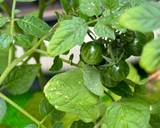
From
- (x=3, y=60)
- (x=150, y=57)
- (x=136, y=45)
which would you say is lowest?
(x=3, y=60)

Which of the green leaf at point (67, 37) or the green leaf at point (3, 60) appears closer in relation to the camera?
the green leaf at point (67, 37)

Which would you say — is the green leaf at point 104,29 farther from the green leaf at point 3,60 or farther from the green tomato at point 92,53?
the green leaf at point 3,60

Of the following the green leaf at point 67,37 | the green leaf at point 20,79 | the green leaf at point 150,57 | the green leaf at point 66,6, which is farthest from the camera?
the green leaf at point 20,79

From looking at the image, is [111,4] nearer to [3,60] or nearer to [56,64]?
[56,64]

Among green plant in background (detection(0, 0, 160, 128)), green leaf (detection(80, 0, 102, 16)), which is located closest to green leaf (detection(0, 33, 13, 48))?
green plant in background (detection(0, 0, 160, 128))

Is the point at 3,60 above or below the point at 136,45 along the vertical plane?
below

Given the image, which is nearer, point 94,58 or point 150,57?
point 150,57

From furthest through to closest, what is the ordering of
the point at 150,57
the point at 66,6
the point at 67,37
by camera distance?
the point at 66,6 < the point at 67,37 < the point at 150,57

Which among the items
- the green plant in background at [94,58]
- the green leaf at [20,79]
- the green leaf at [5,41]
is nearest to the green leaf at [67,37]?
the green plant in background at [94,58]

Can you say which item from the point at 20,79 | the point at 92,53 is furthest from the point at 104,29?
the point at 20,79
